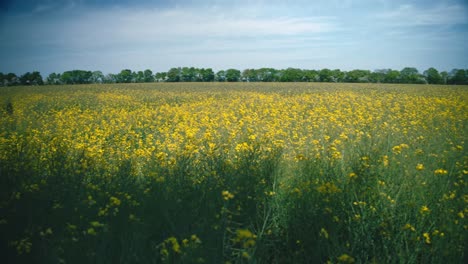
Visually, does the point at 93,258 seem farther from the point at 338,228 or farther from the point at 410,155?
the point at 410,155

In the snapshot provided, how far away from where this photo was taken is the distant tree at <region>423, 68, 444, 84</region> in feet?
187

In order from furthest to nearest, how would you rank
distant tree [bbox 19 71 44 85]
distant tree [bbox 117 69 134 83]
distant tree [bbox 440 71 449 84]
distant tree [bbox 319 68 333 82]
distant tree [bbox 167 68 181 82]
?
distant tree [bbox 167 68 181 82] → distant tree [bbox 319 68 333 82] → distant tree [bbox 117 69 134 83] → distant tree [bbox 440 71 449 84] → distant tree [bbox 19 71 44 85]

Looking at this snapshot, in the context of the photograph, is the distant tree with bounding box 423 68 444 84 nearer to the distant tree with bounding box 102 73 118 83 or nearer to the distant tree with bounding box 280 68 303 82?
the distant tree with bounding box 280 68 303 82

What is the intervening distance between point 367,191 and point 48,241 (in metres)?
3.51

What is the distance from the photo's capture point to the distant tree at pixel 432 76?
56884mm

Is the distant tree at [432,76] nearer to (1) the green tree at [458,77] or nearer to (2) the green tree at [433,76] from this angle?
(2) the green tree at [433,76]

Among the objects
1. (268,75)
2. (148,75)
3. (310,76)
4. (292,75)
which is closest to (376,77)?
(310,76)

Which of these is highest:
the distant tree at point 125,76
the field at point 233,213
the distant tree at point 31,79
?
the distant tree at point 125,76

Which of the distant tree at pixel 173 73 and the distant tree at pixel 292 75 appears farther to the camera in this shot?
the distant tree at pixel 173 73

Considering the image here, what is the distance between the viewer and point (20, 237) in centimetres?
288

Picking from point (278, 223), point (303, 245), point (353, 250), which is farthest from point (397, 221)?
point (278, 223)

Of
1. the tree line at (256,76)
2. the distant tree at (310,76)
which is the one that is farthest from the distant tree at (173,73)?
the distant tree at (310,76)

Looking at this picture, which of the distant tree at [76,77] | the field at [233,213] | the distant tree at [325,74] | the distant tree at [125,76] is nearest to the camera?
the field at [233,213]

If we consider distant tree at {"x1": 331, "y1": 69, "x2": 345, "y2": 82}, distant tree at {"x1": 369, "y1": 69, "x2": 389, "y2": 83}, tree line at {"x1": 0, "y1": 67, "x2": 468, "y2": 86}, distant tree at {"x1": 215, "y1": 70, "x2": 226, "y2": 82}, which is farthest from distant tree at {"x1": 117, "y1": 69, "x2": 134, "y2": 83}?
distant tree at {"x1": 369, "y1": 69, "x2": 389, "y2": 83}
